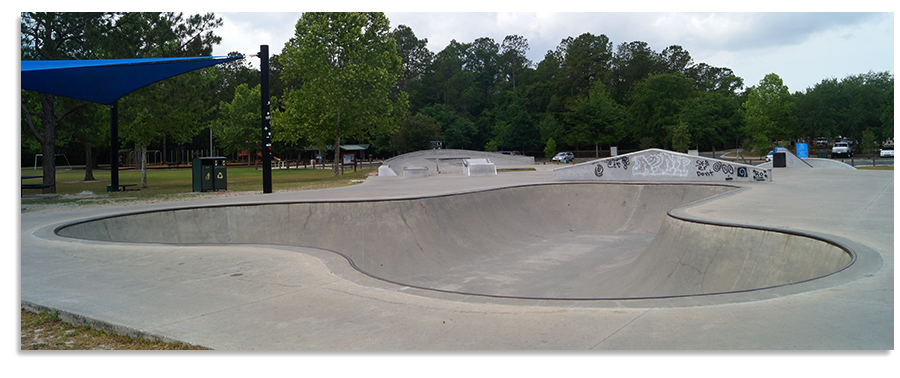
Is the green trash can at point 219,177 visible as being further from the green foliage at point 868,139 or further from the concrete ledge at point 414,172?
the green foliage at point 868,139

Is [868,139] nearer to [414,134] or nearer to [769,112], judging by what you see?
[769,112]

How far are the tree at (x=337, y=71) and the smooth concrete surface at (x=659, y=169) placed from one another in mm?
17152

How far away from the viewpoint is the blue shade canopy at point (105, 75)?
37.4 ft

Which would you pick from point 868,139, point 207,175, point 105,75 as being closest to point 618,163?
point 207,175

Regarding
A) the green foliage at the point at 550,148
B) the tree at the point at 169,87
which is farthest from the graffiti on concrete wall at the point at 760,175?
the green foliage at the point at 550,148

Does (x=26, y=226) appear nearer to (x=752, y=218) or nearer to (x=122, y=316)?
(x=122, y=316)

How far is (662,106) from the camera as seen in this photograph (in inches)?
2692

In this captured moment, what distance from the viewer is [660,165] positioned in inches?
903

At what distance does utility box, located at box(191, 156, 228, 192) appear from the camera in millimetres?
20594

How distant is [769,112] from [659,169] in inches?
2270

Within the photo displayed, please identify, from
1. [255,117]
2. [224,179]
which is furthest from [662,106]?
[224,179]

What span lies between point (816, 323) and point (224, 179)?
20.9 metres

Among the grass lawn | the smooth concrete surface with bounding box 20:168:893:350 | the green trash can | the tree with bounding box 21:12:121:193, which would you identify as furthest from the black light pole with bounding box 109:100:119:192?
the smooth concrete surface with bounding box 20:168:893:350

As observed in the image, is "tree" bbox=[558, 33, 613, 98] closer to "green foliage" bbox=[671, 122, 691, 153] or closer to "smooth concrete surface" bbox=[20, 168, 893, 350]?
"green foliage" bbox=[671, 122, 691, 153]
